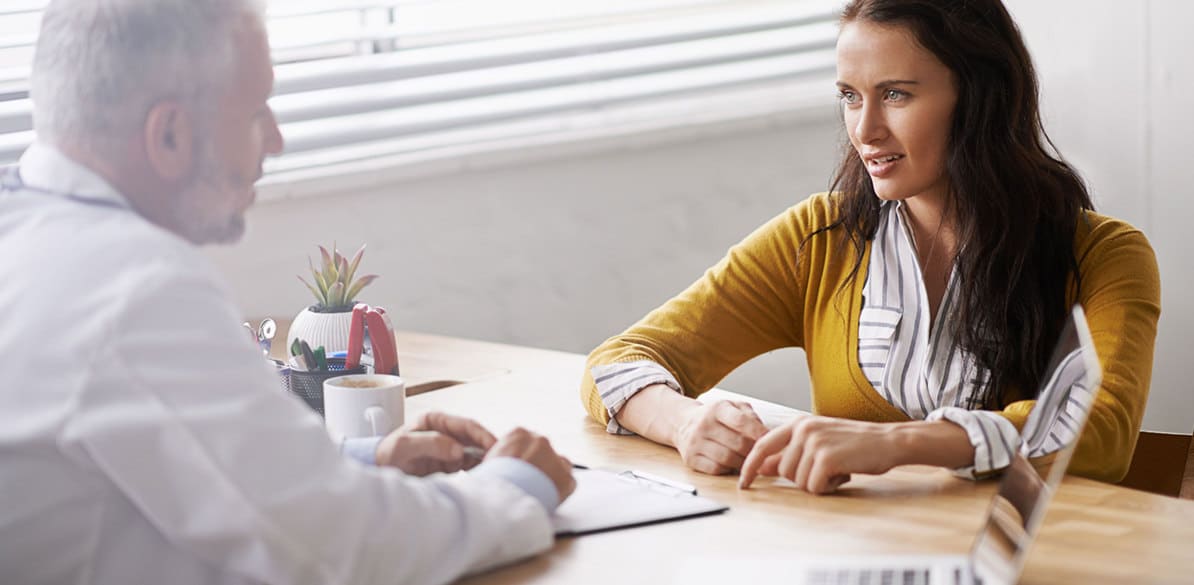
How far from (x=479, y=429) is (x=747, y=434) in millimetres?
340

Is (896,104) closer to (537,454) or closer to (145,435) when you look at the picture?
(537,454)

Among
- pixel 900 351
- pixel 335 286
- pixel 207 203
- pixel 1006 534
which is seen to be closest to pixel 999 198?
pixel 900 351

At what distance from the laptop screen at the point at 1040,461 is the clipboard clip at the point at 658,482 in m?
0.36

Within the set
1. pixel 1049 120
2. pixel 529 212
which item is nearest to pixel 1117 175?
pixel 1049 120

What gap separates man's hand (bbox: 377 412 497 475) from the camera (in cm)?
128

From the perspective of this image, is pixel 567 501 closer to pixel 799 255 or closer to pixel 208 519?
pixel 208 519

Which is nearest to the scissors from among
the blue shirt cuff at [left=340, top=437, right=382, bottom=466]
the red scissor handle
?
the red scissor handle

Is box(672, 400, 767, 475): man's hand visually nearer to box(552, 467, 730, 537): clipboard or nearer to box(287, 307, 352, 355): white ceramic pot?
box(552, 467, 730, 537): clipboard

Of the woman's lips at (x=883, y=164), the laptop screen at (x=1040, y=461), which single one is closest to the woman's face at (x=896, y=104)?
the woman's lips at (x=883, y=164)

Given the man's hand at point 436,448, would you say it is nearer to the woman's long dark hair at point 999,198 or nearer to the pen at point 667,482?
the pen at point 667,482

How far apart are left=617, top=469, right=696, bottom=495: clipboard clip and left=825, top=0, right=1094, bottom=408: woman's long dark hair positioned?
579 millimetres

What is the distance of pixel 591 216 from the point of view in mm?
3195

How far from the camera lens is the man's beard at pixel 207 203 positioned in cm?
99

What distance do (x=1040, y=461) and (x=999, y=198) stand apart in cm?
75
